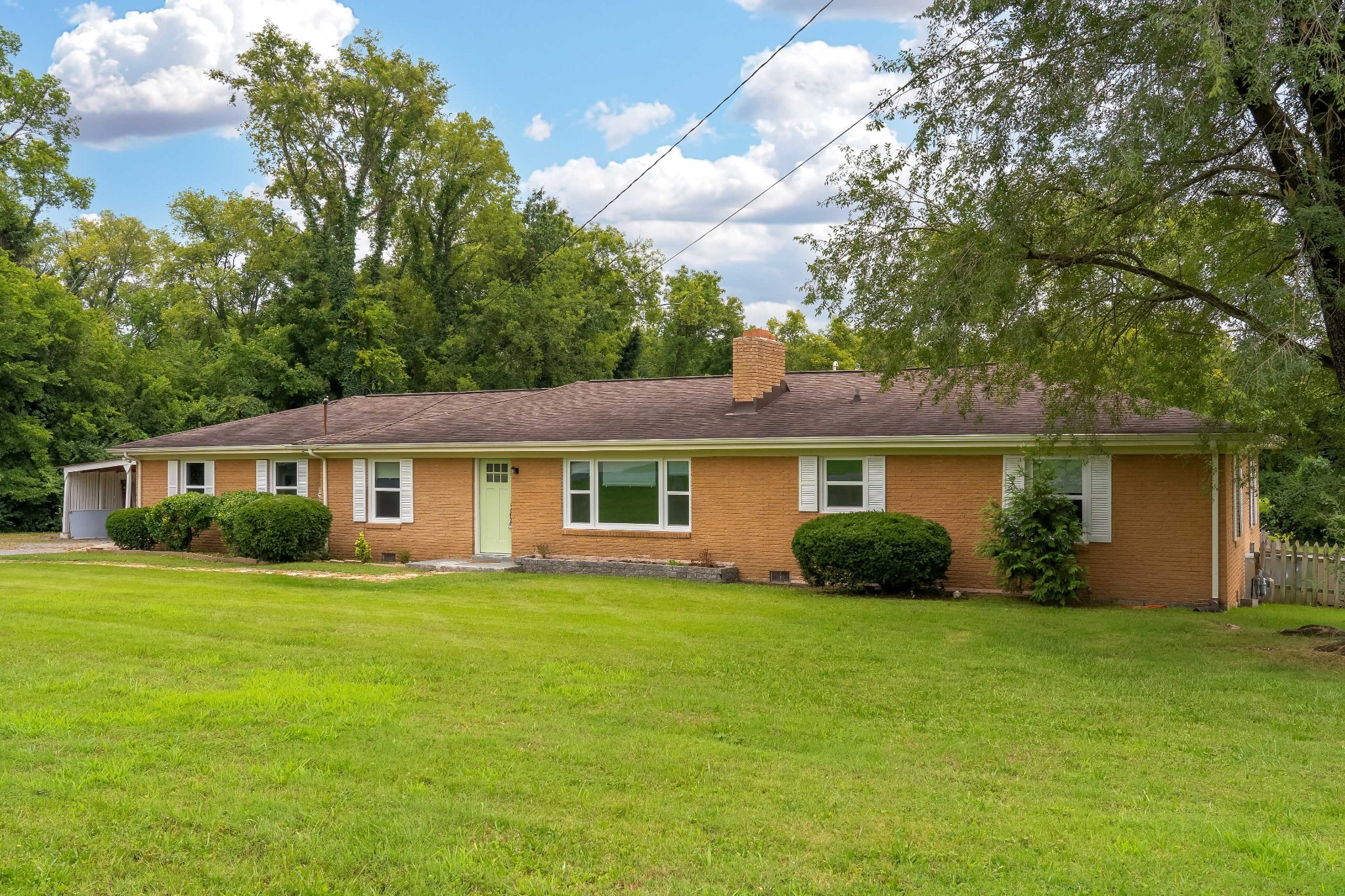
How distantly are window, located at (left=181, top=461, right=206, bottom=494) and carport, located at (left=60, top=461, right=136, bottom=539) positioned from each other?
3.76 metres

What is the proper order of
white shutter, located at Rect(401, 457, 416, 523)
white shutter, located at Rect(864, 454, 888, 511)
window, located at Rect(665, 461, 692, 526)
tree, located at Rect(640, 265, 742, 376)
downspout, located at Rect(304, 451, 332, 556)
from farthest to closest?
1. tree, located at Rect(640, 265, 742, 376)
2. downspout, located at Rect(304, 451, 332, 556)
3. white shutter, located at Rect(401, 457, 416, 523)
4. window, located at Rect(665, 461, 692, 526)
5. white shutter, located at Rect(864, 454, 888, 511)

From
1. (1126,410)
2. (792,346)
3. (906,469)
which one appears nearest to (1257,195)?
(1126,410)

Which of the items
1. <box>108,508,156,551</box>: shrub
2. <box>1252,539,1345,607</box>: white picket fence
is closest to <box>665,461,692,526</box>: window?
<box>1252,539,1345,607</box>: white picket fence

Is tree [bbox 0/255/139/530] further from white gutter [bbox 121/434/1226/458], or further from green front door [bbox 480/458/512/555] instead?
green front door [bbox 480/458/512/555]

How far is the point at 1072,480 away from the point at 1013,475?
0.91m

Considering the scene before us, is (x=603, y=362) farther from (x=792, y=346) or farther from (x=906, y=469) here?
(x=906, y=469)

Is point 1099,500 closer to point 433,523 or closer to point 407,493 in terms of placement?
point 433,523

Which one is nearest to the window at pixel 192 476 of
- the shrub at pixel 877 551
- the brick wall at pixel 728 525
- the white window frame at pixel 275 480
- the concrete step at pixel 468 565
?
the white window frame at pixel 275 480

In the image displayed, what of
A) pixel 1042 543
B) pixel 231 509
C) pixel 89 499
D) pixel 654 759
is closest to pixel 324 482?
pixel 231 509

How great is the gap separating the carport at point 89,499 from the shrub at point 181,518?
15.9 feet

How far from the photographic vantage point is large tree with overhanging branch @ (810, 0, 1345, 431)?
33.3 ft

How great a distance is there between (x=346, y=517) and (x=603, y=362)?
21350 millimetres

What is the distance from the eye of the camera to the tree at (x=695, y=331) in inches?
1921

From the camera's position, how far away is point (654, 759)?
695cm
